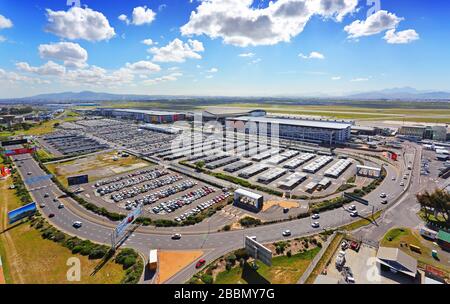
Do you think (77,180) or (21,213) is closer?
(21,213)

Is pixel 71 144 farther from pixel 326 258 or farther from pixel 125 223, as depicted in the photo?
pixel 326 258

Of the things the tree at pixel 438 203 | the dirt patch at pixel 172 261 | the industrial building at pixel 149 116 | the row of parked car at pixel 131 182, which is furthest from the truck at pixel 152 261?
the industrial building at pixel 149 116

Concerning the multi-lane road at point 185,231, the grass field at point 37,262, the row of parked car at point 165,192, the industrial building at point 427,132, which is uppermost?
the industrial building at point 427,132

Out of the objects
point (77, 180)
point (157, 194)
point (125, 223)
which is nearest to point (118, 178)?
point (77, 180)

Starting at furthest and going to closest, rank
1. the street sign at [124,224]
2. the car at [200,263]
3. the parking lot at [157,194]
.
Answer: the parking lot at [157,194] → the street sign at [124,224] → the car at [200,263]

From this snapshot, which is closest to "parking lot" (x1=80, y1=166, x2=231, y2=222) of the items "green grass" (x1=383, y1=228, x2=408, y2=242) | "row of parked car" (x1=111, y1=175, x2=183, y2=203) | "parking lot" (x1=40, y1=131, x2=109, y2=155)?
"row of parked car" (x1=111, y1=175, x2=183, y2=203)

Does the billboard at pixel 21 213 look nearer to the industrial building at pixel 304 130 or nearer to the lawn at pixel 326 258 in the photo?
the lawn at pixel 326 258
